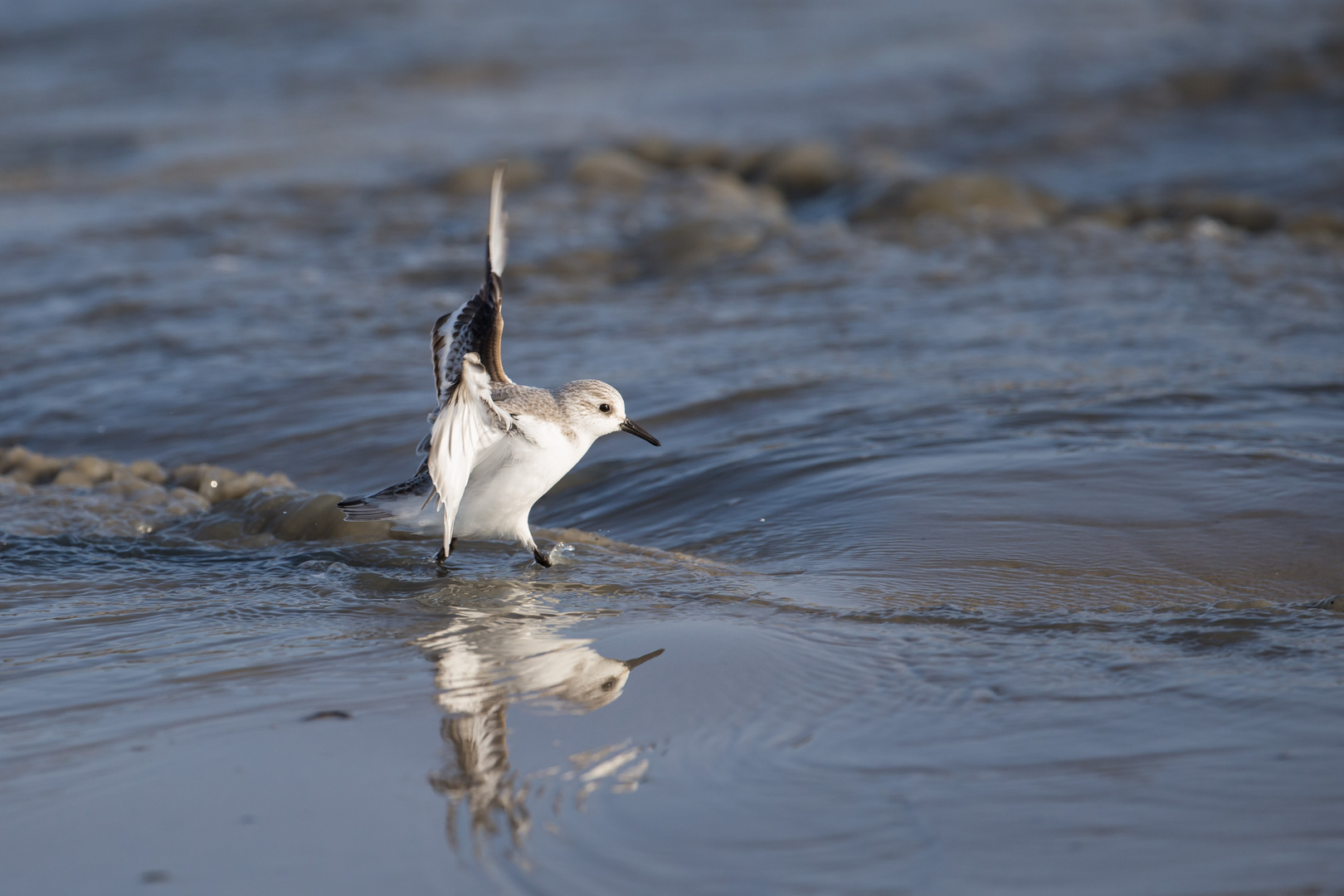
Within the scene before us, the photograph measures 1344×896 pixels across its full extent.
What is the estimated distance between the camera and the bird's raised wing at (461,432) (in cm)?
409

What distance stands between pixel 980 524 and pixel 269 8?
2163cm

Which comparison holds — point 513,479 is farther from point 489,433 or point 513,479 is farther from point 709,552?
point 709,552

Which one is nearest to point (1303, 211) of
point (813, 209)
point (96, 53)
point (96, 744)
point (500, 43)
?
point (813, 209)

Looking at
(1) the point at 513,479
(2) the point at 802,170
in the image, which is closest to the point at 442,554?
(1) the point at 513,479

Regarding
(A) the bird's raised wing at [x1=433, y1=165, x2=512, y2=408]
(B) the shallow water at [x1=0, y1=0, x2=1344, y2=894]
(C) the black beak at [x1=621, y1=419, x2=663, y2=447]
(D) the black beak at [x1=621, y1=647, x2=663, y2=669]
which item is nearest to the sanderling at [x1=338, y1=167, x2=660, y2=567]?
(A) the bird's raised wing at [x1=433, y1=165, x2=512, y2=408]

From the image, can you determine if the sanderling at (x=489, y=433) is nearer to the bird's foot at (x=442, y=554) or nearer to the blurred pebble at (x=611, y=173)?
the bird's foot at (x=442, y=554)

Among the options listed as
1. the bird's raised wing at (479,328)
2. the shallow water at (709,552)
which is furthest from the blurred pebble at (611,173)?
the bird's raised wing at (479,328)

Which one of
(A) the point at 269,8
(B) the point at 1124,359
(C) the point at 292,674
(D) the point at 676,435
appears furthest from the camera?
(A) the point at 269,8

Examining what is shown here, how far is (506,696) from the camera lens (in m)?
3.33

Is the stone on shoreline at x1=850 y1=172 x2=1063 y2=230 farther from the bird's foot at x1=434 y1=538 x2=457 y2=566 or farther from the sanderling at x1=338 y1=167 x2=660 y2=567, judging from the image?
the bird's foot at x1=434 y1=538 x2=457 y2=566

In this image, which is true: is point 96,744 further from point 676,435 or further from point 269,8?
point 269,8

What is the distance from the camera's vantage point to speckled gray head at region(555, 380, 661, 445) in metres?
4.75

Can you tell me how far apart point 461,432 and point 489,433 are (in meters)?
0.17

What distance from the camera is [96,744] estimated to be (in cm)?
307
